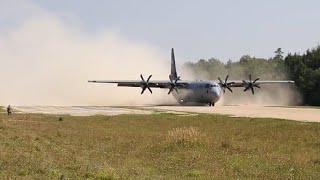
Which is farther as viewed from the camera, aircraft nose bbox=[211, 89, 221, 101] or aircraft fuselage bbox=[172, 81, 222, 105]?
aircraft fuselage bbox=[172, 81, 222, 105]

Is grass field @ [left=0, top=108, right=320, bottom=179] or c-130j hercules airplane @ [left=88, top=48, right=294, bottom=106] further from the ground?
c-130j hercules airplane @ [left=88, top=48, right=294, bottom=106]

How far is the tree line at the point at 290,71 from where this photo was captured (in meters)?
98.1

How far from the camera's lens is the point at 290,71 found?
11000 centimetres

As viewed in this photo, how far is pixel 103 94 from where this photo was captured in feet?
368

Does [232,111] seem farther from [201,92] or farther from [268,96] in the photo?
[268,96]

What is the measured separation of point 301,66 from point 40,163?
94682 millimetres

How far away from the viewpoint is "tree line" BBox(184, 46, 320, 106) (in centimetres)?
9807

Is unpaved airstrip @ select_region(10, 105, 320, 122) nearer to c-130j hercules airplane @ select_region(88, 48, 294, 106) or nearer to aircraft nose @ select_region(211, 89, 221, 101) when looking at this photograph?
aircraft nose @ select_region(211, 89, 221, 101)

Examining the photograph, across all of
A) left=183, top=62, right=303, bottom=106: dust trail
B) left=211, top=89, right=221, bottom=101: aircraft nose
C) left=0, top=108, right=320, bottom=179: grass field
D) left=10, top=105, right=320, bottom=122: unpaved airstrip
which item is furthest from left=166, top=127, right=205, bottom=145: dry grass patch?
left=183, top=62, right=303, bottom=106: dust trail

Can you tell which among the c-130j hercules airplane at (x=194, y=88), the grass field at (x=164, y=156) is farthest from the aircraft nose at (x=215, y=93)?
the grass field at (x=164, y=156)

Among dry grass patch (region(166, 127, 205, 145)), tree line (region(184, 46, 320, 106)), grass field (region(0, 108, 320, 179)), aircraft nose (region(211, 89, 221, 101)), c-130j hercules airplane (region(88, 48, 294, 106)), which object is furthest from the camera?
tree line (region(184, 46, 320, 106))

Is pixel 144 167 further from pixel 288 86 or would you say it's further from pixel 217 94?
pixel 288 86

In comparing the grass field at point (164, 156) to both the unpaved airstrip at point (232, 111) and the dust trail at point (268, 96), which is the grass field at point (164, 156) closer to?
the unpaved airstrip at point (232, 111)

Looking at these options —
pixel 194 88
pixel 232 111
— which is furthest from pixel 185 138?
pixel 194 88
